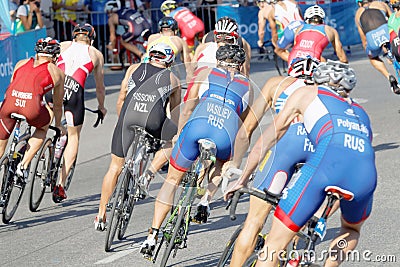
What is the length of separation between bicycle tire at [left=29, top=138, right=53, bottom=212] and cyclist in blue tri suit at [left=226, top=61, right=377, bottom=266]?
5003 mm

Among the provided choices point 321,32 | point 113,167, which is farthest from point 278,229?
point 321,32

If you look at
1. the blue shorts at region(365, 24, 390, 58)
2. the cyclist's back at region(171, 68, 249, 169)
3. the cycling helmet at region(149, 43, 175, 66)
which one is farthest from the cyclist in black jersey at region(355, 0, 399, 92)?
the cyclist's back at region(171, 68, 249, 169)

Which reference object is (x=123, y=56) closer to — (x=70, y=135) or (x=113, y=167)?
(x=70, y=135)

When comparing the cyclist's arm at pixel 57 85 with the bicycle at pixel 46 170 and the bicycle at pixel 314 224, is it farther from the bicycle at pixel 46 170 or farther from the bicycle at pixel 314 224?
the bicycle at pixel 314 224

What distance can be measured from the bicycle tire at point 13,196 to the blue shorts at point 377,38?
7.90 metres

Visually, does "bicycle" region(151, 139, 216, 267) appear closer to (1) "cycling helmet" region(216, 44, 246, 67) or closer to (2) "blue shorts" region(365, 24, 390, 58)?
(1) "cycling helmet" region(216, 44, 246, 67)

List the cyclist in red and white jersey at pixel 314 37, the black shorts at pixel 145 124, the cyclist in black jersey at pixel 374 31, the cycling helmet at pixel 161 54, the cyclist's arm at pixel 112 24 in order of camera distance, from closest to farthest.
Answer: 1. the black shorts at pixel 145 124
2. the cycling helmet at pixel 161 54
3. the cyclist in red and white jersey at pixel 314 37
4. the cyclist in black jersey at pixel 374 31
5. the cyclist's arm at pixel 112 24

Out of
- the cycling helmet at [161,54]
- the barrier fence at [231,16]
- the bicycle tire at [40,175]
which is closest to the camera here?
the cycling helmet at [161,54]

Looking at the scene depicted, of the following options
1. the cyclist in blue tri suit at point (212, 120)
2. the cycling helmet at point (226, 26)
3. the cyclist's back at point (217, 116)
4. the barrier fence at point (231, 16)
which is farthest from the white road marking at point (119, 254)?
the barrier fence at point (231, 16)

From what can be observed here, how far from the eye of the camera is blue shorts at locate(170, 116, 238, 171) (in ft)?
26.9

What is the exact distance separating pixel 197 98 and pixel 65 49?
3.33 m

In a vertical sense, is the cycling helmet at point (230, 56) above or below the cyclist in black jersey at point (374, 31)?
above

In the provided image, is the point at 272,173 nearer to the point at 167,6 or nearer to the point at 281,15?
the point at 167,6

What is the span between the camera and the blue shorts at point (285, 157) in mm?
7391
